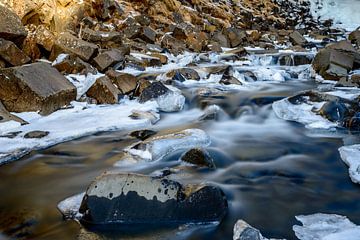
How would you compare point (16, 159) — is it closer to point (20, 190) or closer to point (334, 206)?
point (20, 190)

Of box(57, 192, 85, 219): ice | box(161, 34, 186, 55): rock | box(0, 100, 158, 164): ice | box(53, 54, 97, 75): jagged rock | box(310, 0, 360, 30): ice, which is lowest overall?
box(57, 192, 85, 219): ice

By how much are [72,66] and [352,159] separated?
544 cm

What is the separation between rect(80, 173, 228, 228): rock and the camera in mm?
2643

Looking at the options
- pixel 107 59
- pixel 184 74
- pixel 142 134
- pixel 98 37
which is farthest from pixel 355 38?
pixel 142 134

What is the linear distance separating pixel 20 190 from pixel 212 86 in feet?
17.4

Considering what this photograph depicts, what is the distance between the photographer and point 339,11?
28656 mm

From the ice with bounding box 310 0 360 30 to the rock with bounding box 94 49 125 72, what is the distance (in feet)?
72.5

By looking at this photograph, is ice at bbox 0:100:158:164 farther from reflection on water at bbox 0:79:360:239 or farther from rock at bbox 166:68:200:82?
rock at bbox 166:68:200:82

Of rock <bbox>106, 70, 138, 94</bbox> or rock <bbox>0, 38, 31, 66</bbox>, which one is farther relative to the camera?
rock <bbox>106, 70, 138, 94</bbox>

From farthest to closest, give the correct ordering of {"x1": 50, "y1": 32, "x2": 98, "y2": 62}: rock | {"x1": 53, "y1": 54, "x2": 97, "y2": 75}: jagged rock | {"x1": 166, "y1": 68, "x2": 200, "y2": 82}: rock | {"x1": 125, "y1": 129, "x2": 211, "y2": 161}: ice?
{"x1": 166, "y1": 68, "x2": 200, "y2": 82}: rock, {"x1": 50, "y1": 32, "x2": 98, "y2": 62}: rock, {"x1": 53, "y1": 54, "x2": 97, "y2": 75}: jagged rock, {"x1": 125, "y1": 129, "x2": 211, "y2": 161}: ice

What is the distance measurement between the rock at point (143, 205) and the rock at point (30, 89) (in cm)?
298

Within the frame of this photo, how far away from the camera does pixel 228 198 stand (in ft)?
10.6

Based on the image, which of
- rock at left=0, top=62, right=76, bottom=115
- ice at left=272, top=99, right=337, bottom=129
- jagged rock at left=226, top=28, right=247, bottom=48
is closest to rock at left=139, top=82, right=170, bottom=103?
rock at left=0, top=62, right=76, bottom=115

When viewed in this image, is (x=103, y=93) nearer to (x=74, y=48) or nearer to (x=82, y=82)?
(x=82, y=82)
